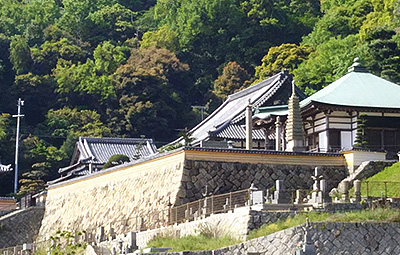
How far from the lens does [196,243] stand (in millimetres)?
30375

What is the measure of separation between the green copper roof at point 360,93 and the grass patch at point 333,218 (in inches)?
422

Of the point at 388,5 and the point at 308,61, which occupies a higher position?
the point at 388,5

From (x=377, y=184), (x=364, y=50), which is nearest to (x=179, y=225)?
(x=377, y=184)

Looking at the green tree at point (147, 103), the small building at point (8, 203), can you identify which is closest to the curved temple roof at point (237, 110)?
Answer: the small building at point (8, 203)

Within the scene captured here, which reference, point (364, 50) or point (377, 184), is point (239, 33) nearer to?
point (364, 50)

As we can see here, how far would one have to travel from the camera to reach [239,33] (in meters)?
89.4

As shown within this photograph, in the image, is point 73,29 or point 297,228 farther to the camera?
point 73,29

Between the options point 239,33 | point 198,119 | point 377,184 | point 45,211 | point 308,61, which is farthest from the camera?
point 239,33

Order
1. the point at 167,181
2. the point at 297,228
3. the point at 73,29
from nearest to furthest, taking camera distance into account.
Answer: the point at 297,228, the point at 167,181, the point at 73,29

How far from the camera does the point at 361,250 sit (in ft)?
95.2

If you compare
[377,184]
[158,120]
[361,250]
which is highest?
[158,120]

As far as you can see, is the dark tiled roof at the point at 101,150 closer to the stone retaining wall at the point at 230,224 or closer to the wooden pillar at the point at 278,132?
the wooden pillar at the point at 278,132

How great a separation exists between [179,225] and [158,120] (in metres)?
41.1

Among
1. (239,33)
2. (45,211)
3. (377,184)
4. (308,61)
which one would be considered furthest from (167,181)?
(239,33)
